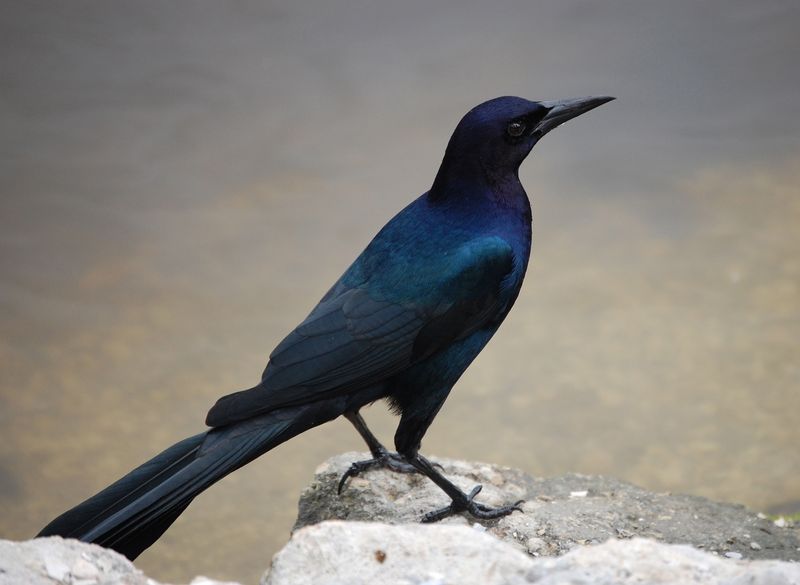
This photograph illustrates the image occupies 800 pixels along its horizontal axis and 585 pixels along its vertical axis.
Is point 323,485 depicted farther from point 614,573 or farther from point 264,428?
point 614,573

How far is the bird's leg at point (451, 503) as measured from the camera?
337cm

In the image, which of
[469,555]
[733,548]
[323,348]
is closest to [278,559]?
[469,555]

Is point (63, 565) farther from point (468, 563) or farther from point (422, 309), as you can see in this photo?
point (422, 309)

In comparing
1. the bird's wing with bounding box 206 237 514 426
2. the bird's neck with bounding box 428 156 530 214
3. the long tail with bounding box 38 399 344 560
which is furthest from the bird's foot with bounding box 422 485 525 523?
the bird's neck with bounding box 428 156 530 214

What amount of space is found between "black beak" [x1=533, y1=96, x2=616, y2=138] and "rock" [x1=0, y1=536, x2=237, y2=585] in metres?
1.79

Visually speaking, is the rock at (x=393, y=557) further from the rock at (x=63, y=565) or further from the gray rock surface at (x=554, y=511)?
the gray rock surface at (x=554, y=511)

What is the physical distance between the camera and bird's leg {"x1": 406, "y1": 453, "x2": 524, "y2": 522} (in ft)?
11.1

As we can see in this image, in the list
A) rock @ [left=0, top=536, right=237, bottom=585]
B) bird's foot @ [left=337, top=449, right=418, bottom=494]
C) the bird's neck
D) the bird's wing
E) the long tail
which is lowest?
rock @ [left=0, top=536, right=237, bottom=585]

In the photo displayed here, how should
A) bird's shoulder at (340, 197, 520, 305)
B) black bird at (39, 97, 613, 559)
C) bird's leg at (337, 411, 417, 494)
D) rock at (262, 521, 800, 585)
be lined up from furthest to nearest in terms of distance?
bird's leg at (337, 411, 417, 494) < bird's shoulder at (340, 197, 520, 305) < black bird at (39, 97, 613, 559) < rock at (262, 521, 800, 585)

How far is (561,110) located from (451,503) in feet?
4.13

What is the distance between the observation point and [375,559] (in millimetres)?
2178

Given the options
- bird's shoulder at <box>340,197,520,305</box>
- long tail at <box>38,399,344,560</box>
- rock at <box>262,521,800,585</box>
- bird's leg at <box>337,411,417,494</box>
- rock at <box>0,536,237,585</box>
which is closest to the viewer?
rock at <box>262,521,800,585</box>

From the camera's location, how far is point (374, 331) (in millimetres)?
3180

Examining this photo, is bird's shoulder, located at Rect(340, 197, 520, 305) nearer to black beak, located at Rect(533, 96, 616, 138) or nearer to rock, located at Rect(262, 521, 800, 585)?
black beak, located at Rect(533, 96, 616, 138)
